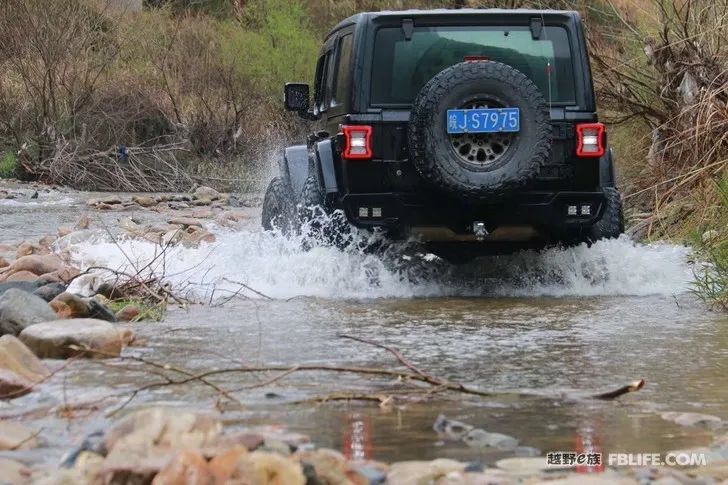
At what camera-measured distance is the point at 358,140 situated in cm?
793

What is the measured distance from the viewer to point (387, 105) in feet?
26.3

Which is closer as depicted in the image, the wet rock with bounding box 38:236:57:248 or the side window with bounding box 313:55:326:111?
the side window with bounding box 313:55:326:111

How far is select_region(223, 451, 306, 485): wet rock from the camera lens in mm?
3166

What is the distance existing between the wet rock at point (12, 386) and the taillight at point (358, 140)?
3560 millimetres

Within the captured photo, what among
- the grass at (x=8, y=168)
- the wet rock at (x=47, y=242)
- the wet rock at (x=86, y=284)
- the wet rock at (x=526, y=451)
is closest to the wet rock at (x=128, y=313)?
the wet rock at (x=86, y=284)

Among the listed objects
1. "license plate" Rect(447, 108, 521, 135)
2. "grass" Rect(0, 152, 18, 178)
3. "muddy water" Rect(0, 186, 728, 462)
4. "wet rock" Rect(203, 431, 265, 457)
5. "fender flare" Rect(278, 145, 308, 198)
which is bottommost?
"muddy water" Rect(0, 186, 728, 462)

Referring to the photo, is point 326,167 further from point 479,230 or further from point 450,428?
point 450,428

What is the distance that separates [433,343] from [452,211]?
7.04 feet

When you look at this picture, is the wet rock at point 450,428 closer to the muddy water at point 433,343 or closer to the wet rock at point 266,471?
the muddy water at point 433,343

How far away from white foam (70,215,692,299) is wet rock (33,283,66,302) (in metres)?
0.65

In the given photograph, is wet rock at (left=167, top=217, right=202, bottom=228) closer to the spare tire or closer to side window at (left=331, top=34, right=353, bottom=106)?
side window at (left=331, top=34, right=353, bottom=106)

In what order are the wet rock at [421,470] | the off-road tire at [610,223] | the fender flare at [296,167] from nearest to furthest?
the wet rock at [421,470], the off-road tire at [610,223], the fender flare at [296,167]

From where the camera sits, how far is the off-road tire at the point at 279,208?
29.3ft

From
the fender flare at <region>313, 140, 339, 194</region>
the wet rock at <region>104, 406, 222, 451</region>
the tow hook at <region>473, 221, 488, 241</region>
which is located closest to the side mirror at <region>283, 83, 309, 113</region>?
the fender flare at <region>313, 140, 339, 194</region>
